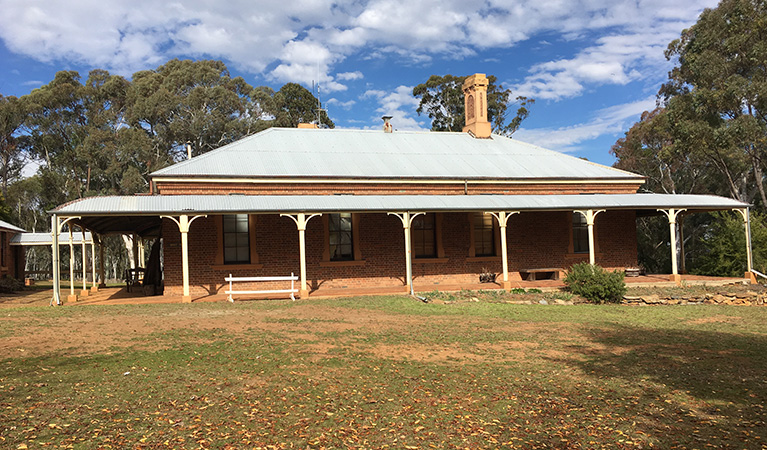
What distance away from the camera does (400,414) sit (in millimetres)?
5777

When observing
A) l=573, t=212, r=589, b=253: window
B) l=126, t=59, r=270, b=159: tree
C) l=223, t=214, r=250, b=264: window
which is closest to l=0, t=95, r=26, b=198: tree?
l=126, t=59, r=270, b=159: tree

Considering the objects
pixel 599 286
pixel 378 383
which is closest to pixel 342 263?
pixel 599 286

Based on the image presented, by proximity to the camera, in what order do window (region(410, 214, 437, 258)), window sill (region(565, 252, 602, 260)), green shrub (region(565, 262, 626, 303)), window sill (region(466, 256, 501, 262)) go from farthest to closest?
window sill (region(565, 252, 602, 260)), window sill (region(466, 256, 501, 262)), window (region(410, 214, 437, 258)), green shrub (region(565, 262, 626, 303))

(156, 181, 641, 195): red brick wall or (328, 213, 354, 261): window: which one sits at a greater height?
(156, 181, 641, 195): red brick wall

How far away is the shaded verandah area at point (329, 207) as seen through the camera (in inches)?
578

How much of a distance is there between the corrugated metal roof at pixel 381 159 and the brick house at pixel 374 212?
80mm

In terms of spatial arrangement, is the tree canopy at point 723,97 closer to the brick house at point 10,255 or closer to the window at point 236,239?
the window at point 236,239

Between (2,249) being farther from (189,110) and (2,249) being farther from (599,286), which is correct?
(599,286)

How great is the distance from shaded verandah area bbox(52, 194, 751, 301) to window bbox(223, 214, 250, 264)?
103 cm

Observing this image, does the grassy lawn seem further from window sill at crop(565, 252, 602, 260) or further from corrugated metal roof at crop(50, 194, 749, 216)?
window sill at crop(565, 252, 602, 260)

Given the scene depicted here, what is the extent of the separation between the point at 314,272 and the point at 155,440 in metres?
12.8

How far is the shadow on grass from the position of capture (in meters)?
5.34

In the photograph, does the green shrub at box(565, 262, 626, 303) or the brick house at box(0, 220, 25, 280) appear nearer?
the green shrub at box(565, 262, 626, 303)

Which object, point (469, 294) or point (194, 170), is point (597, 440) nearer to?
point (469, 294)
